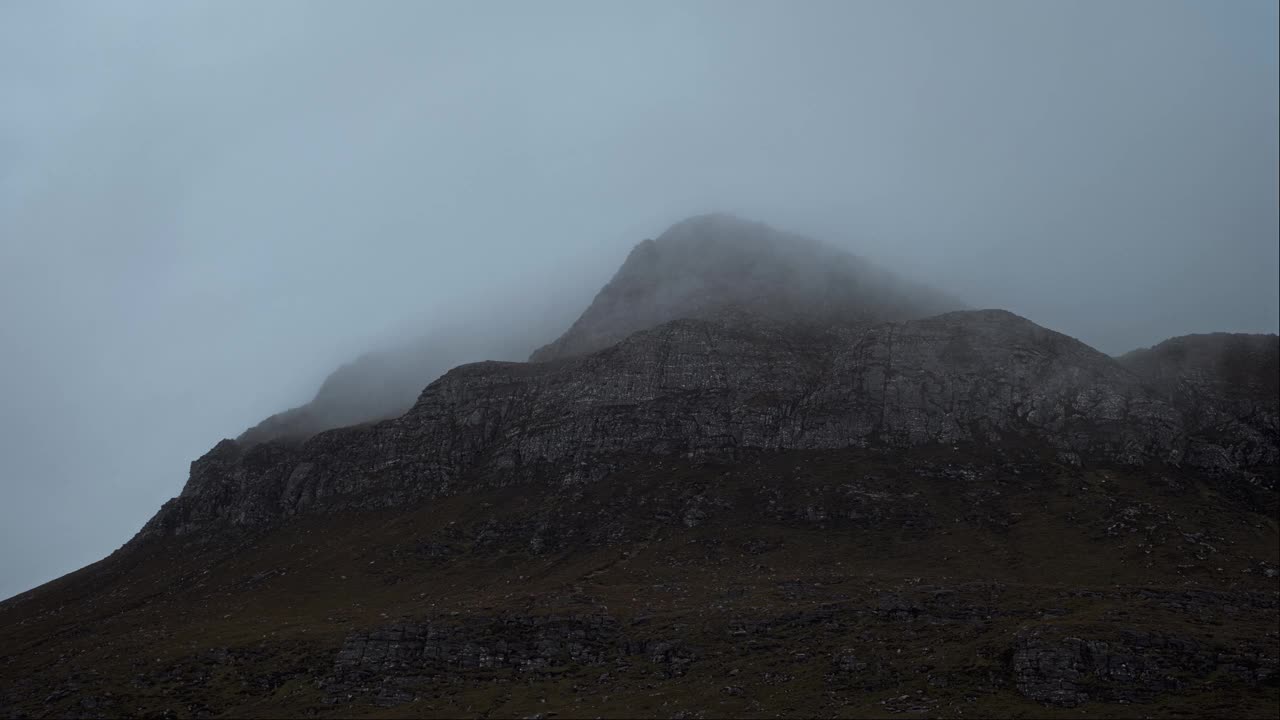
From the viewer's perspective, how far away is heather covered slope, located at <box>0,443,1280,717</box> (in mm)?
68188

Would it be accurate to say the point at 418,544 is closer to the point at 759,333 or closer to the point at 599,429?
the point at 599,429

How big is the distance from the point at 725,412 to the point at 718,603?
183ft

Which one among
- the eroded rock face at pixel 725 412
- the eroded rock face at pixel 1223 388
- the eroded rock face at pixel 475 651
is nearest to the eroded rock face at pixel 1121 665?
the eroded rock face at pixel 475 651

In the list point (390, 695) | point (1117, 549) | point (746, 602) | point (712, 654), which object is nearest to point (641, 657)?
point (712, 654)

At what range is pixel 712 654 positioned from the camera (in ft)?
254

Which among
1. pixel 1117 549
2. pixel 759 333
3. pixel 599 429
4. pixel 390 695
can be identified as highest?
pixel 759 333

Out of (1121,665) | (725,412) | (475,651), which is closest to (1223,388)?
(725,412)

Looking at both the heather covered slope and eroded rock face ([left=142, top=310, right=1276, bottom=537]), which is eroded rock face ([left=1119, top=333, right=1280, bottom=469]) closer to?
eroded rock face ([left=142, top=310, right=1276, bottom=537])

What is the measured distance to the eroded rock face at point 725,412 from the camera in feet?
431

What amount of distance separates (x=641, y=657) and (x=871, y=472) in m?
59.5

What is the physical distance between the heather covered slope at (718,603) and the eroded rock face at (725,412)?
521 centimetres

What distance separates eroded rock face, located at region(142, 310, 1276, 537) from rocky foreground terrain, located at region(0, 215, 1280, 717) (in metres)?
0.58

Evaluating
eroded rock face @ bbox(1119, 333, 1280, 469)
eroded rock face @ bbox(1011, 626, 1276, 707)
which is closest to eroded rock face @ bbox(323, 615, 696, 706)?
eroded rock face @ bbox(1011, 626, 1276, 707)

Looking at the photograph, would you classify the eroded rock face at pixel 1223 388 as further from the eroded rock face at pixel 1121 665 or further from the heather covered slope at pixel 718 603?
the eroded rock face at pixel 1121 665
